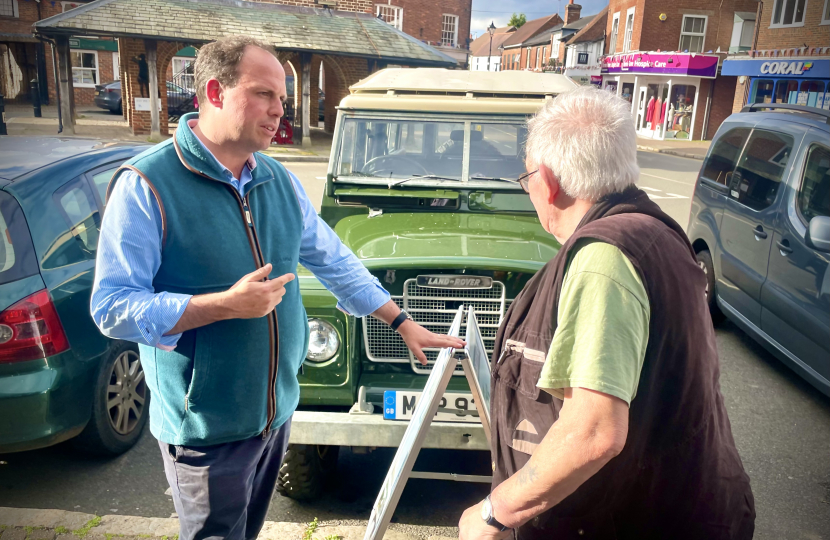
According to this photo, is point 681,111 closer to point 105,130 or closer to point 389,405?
point 105,130

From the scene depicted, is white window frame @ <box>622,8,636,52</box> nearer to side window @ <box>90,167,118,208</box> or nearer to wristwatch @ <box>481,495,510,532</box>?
side window @ <box>90,167,118,208</box>

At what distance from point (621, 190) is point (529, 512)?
80 cm

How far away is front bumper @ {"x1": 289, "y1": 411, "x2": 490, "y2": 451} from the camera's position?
3051 millimetres

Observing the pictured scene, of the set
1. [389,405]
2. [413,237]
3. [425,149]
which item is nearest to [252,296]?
[389,405]

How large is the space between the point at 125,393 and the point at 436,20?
37.1 meters

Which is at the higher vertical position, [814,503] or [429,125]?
[429,125]

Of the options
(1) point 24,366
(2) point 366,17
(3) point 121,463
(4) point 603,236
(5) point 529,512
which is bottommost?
(3) point 121,463

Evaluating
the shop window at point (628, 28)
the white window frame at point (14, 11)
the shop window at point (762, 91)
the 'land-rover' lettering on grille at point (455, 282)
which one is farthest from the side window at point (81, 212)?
the white window frame at point (14, 11)

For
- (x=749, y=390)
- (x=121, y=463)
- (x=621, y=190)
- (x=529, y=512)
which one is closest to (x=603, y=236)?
(x=621, y=190)

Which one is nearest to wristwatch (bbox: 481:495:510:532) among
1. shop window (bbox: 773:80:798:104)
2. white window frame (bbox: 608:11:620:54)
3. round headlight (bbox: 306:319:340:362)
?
round headlight (bbox: 306:319:340:362)

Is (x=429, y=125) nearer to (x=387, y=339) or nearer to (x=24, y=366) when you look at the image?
(x=387, y=339)

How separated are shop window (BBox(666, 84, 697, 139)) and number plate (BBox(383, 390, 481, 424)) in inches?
1213

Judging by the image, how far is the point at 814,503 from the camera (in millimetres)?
3768

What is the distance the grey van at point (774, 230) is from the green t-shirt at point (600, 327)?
136 inches
